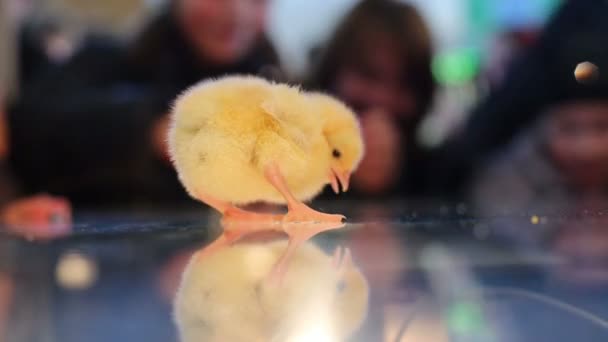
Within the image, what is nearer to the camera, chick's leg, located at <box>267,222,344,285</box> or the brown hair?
chick's leg, located at <box>267,222,344,285</box>

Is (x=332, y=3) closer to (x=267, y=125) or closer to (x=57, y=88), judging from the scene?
(x=57, y=88)

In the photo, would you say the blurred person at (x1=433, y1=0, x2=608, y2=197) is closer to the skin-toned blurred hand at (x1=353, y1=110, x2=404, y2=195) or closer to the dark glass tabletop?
the skin-toned blurred hand at (x1=353, y1=110, x2=404, y2=195)

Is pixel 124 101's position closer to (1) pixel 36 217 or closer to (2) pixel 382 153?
(1) pixel 36 217

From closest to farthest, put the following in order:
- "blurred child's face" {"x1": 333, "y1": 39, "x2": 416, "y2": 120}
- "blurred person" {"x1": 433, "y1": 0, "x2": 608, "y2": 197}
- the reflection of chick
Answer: the reflection of chick < "blurred child's face" {"x1": 333, "y1": 39, "x2": 416, "y2": 120} < "blurred person" {"x1": 433, "y1": 0, "x2": 608, "y2": 197}

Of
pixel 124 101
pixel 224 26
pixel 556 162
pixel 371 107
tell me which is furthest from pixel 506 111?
pixel 124 101

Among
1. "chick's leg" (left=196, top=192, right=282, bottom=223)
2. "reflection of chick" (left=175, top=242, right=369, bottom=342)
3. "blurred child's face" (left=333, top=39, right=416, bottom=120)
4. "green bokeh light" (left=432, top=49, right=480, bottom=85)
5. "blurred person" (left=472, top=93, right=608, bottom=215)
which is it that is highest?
"green bokeh light" (left=432, top=49, right=480, bottom=85)

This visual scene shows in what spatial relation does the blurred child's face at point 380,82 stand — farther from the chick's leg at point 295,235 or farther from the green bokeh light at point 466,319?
the green bokeh light at point 466,319

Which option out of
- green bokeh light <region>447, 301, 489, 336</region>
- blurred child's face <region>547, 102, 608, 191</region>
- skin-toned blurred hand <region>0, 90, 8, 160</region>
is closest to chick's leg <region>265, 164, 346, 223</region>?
green bokeh light <region>447, 301, 489, 336</region>
